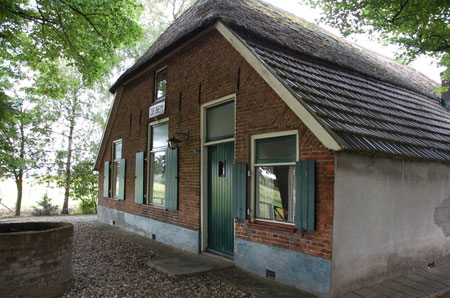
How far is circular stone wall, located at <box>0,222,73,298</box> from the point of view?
411 centimetres

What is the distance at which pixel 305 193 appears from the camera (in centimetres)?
460

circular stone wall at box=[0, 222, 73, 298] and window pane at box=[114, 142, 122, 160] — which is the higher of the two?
window pane at box=[114, 142, 122, 160]

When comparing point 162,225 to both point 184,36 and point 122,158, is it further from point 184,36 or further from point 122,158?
point 184,36

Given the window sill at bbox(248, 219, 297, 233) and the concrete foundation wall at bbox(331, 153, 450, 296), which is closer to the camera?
the concrete foundation wall at bbox(331, 153, 450, 296)

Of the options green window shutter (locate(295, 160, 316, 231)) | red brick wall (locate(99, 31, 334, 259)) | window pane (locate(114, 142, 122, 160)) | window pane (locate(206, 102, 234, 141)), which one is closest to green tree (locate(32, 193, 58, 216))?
window pane (locate(114, 142, 122, 160))

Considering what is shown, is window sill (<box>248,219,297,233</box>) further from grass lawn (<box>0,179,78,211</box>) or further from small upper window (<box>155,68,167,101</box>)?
grass lawn (<box>0,179,78,211</box>)

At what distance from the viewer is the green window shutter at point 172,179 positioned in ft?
25.4

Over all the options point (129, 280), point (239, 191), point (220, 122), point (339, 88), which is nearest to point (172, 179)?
point (220, 122)

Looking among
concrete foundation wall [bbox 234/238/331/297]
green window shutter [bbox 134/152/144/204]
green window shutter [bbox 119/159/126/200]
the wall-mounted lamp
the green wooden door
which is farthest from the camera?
green window shutter [bbox 119/159/126/200]

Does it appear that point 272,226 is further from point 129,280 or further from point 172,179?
point 172,179

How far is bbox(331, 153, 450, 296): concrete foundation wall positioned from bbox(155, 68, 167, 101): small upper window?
5.99 m

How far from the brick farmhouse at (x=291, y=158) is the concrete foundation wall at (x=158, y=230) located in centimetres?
5

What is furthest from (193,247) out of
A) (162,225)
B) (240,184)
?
(240,184)

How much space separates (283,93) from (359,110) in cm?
166
